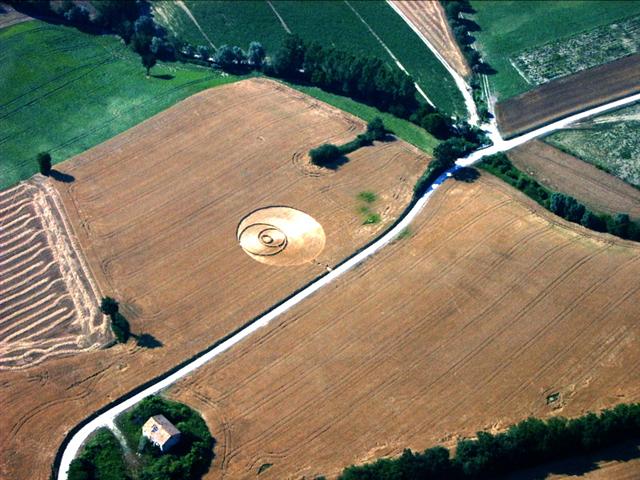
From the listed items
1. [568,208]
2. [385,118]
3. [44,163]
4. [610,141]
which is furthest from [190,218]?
[610,141]

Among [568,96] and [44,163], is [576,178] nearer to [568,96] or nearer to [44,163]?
[568,96]

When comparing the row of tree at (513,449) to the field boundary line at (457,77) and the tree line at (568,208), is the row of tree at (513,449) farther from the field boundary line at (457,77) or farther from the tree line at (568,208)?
the field boundary line at (457,77)

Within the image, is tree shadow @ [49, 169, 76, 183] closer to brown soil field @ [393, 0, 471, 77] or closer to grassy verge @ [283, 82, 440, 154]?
grassy verge @ [283, 82, 440, 154]

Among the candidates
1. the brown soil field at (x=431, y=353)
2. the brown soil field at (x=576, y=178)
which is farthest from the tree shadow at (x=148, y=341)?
the brown soil field at (x=576, y=178)

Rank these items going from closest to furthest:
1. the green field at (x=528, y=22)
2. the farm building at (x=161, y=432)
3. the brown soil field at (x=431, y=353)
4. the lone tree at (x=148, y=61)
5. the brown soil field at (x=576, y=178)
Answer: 1. the farm building at (x=161, y=432)
2. the brown soil field at (x=431, y=353)
3. the brown soil field at (x=576, y=178)
4. the lone tree at (x=148, y=61)
5. the green field at (x=528, y=22)

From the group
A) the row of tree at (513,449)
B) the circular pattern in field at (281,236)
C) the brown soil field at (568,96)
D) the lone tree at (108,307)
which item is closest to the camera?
the row of tree at (513,449)

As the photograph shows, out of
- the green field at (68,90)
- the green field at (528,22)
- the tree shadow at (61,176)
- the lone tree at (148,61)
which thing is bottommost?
the tree shadow at (61,176)

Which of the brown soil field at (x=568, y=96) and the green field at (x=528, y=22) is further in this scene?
the green field at (x=528, y=22)
